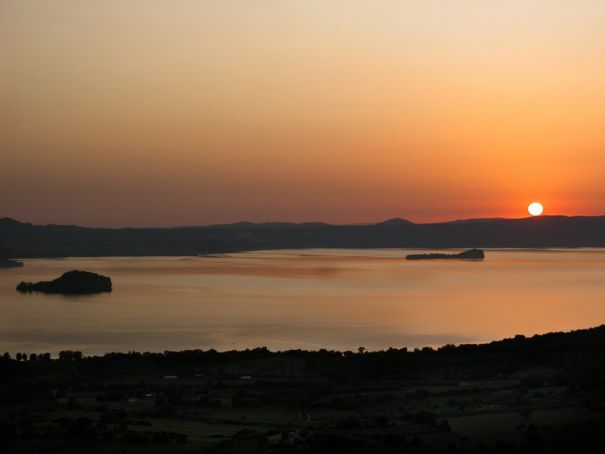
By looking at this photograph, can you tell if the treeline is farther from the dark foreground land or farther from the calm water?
the calm water

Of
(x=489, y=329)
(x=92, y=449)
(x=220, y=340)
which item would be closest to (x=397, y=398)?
(x=92, y=449)

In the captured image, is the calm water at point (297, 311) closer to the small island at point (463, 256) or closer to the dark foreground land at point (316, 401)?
the dark foreground land at point (316, 401)

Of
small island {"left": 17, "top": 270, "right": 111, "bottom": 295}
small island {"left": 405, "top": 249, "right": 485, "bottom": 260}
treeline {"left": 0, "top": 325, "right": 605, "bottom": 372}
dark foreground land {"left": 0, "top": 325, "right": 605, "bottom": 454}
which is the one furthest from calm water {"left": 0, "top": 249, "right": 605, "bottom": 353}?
small island {"left": 405, "top": 249, "right": 485, "bottom": 260}

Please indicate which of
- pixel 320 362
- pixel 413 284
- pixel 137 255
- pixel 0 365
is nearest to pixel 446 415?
pixel 320 362

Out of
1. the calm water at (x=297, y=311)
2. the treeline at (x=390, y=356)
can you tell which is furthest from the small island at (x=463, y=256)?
the treeline at (x=390, y=356)

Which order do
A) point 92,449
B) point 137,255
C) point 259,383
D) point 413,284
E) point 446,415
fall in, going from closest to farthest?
point 92,449 → point 446,415 → point 259,383 → point 413,284 → point 137,255

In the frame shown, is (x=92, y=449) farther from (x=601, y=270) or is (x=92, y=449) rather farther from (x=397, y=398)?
(x=601, y=270)

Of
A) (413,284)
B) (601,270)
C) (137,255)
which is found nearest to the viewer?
(413,284)

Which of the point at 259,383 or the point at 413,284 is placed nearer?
the point at 259,383
